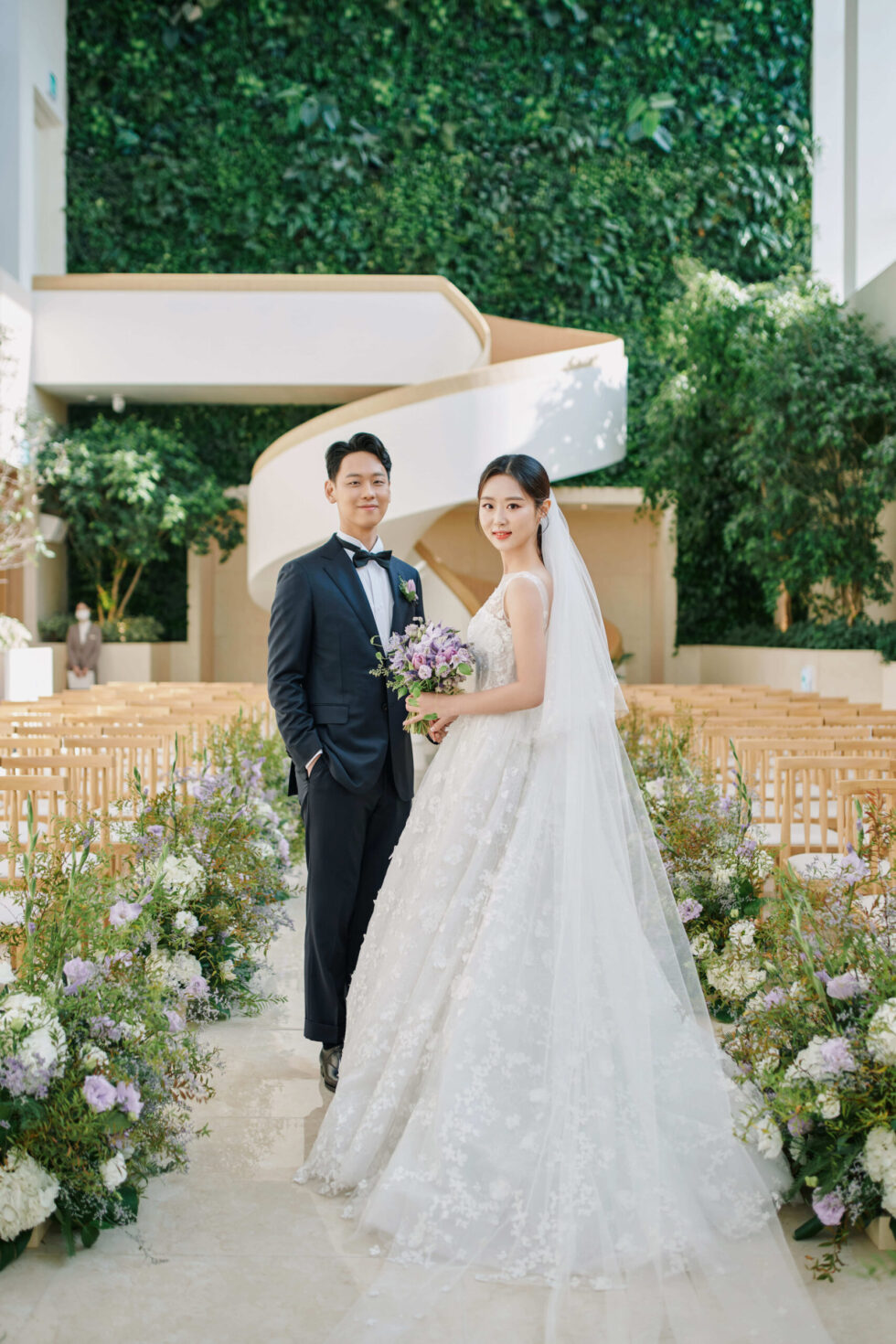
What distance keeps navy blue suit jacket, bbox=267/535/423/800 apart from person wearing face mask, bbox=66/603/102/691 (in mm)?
10093

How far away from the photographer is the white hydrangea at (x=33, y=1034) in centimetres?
206

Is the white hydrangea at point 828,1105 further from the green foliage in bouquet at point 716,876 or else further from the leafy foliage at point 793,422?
the leafy foliage at point 793,422

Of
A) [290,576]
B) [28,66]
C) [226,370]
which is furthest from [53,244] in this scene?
[290,576]

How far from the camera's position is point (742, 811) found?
3979 mm

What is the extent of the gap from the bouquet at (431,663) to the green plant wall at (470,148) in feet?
40.7

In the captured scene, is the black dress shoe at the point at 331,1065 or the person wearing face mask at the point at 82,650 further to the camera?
the person wearing face mask at the point at 82,650

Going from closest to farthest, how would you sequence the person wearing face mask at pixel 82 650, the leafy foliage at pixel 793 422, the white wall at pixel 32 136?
the leafy foliage at pixel 793 422 → the white wall at pixel 32 136 → the person wearing face mask at pixel 82 650

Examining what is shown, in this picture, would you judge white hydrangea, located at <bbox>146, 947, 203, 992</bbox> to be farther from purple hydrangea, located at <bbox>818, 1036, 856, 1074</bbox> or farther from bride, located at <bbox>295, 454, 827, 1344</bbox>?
purple hydrangea, located at <bbox>818, 1036, 856, 1074</bbox>

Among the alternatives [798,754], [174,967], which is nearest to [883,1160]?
[174,967]

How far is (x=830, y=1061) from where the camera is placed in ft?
7.14

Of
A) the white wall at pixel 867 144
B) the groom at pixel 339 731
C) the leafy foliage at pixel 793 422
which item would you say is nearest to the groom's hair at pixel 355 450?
the groom at pixel 339 731

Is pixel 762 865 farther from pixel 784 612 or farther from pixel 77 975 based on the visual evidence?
pixel 784 612

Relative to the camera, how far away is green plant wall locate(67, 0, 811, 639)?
47.9 ft

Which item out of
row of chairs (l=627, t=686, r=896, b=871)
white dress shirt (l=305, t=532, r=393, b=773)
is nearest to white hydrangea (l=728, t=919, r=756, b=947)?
row of chairs (l=627, t=686, r=896, b=871)
